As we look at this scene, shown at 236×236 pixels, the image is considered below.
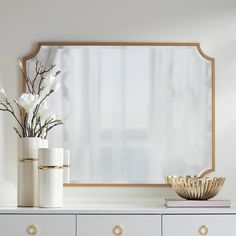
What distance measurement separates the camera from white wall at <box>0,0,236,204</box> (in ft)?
11.6

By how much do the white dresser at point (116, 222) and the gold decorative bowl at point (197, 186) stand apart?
0.53 ft

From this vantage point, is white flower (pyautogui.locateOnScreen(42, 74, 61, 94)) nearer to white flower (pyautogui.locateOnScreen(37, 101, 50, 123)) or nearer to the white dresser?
white flower (pyautogui.locateOnScreen(37, 101, 50, 123))

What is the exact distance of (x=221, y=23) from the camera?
11.7ft

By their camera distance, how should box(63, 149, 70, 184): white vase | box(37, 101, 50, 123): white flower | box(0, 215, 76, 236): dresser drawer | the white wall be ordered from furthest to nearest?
1. the white wall
2. box(63, 149, 70, 184): white vase
3. box(37, 101, 50, 123): white flower
4. box(0, 215, 76, 236): dresser drawer

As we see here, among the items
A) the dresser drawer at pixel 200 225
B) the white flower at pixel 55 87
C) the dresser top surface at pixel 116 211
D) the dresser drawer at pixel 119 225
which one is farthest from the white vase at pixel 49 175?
the dresser drawer at pixel 200 225

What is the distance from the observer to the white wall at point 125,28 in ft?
11.6

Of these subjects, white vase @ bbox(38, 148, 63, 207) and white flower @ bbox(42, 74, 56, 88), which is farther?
white flower @ bbox(42, 74, 56, 88)

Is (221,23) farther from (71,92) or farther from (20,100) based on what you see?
(20,100)

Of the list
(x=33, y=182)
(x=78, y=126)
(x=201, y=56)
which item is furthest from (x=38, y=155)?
(x=201, y=56)

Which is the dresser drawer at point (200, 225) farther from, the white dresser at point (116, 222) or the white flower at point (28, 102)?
the white flower at point (28, 102)

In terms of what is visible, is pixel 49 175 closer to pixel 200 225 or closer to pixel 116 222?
pixel 116 222

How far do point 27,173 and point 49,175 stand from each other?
0.51 feet

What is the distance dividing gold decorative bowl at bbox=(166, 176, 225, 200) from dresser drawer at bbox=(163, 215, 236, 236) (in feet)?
0.58

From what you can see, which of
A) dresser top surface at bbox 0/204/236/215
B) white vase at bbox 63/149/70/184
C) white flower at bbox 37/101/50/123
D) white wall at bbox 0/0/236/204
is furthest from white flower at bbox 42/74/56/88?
dresser top surface at bbox 0/204/236/215
